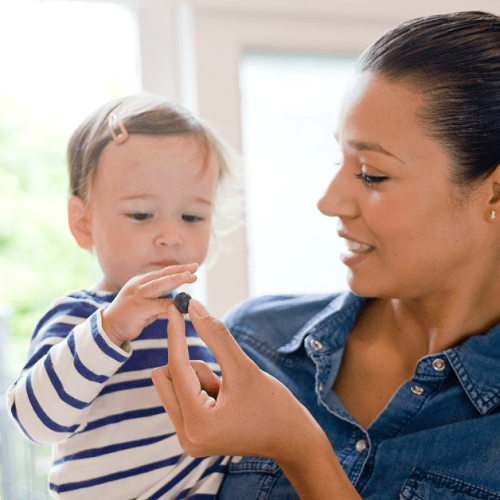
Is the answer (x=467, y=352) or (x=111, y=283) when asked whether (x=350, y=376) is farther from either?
(x=111, y=283)

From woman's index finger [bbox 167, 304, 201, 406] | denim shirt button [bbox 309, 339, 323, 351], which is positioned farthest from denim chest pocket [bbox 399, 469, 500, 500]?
woman's index finger [bbox 167, 304, 201, 406]

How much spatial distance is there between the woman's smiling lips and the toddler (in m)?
0.30

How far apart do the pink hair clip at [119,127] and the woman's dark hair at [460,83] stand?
0.51 metres

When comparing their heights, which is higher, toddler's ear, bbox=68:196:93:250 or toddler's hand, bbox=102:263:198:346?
toddler's ear, bbox=68:196:93:250

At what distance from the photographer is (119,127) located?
1.16 metres

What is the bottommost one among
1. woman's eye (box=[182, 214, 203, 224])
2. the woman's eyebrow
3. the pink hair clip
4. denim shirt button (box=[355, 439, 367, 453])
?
denim shirt button (box=[355, 439, 367, 453])

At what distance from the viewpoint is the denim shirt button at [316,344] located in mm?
1132

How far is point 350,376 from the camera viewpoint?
1170mm

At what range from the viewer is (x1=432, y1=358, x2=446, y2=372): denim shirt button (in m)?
1.03

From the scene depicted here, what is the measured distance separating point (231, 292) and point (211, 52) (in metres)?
0.83

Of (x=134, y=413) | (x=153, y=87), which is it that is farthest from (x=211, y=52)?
(x=134, y=413)

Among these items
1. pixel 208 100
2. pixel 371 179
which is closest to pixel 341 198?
pixel 371 179

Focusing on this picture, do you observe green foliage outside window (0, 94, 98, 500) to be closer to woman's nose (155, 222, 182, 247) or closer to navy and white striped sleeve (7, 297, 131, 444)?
woman's nose (155, 222, 182, 247)

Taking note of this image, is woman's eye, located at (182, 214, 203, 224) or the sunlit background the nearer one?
woman's eye, located at (182, 214, 203, 224)
